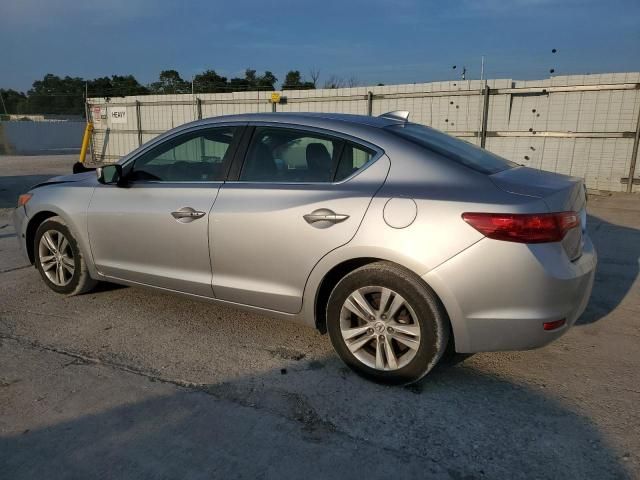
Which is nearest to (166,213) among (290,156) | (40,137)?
(290,156)

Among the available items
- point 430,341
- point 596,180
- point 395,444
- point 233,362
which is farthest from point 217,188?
point 596,180

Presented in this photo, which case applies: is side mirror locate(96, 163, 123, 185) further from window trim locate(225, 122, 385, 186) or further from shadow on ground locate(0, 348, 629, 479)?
shadow on ground locate(0, 348, 629, 479)

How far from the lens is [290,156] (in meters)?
3.34

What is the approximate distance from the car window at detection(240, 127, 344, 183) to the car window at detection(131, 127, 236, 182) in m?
0.23

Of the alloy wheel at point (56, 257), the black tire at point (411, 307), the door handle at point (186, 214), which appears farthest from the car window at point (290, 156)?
the alloy wheel at point (56, 257)

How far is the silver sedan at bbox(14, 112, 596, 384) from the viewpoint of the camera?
8.55ft

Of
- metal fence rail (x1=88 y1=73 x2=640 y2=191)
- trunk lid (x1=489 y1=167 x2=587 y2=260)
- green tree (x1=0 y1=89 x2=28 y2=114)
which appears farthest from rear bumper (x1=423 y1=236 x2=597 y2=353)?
green tree (x1=0 y1=89 x2=28 y2=114)

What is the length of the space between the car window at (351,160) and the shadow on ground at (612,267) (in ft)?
7.28

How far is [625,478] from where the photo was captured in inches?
86.1

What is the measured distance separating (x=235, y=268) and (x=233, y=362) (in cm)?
61

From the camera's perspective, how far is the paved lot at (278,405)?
2.32 metres

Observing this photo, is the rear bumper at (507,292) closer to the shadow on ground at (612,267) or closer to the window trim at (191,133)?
the shadow on ground at (612,267)

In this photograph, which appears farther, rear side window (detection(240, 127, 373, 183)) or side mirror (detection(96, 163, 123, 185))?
side mirror (detection(96, 163, 123, 185))

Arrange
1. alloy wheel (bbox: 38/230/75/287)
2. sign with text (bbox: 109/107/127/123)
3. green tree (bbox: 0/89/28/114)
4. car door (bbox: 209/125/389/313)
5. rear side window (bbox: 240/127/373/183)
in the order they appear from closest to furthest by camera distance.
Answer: car door (bbox: 209/125/389/313)
rear side window (bbox: 240/127/373/183)
alloy wheel (bbox: 38/230/75/287)
sign with text (bbox: 109/107/127/123)
green tree (bbox: 0/89/28/114)
